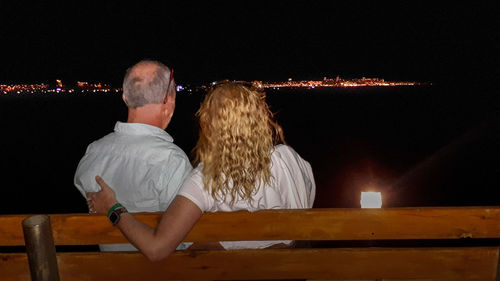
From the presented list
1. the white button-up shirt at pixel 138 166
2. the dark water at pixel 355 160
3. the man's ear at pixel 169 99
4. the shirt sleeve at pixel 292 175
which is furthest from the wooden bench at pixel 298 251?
the dark water at pixel 355 160

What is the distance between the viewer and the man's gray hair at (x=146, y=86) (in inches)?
83.4

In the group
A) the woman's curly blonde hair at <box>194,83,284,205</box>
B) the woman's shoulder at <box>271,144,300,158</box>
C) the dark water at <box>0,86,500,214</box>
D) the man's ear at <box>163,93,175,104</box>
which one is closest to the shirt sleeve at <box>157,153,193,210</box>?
the woman's curly blonde hair at <box>194,83,284,205</box>

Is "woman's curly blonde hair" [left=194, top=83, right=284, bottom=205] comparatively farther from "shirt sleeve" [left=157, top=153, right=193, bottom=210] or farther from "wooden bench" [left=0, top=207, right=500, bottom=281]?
"wooden bench" [left=0, top=207, right=500, bottom=281]

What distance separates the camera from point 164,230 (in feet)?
5.51

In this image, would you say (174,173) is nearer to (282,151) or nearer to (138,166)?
(138,166)

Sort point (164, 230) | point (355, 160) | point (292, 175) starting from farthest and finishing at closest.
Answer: point (355, 160) < point (292, 175) < point (164, 230)

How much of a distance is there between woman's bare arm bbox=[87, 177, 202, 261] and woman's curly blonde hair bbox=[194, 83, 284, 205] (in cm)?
21

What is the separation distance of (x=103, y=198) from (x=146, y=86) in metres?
0.68

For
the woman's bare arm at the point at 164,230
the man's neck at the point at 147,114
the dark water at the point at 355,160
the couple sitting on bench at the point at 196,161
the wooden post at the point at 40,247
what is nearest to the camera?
the woman's bare arm at the point at 164,230

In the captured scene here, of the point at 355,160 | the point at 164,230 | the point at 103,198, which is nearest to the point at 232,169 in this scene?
the point at 164,230

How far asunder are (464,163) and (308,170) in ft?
81.2

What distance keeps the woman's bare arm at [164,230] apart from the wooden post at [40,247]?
377 mm

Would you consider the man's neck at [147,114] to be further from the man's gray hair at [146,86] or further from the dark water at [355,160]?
the dark water at [355,160]

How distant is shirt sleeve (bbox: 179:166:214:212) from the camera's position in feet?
5.86
